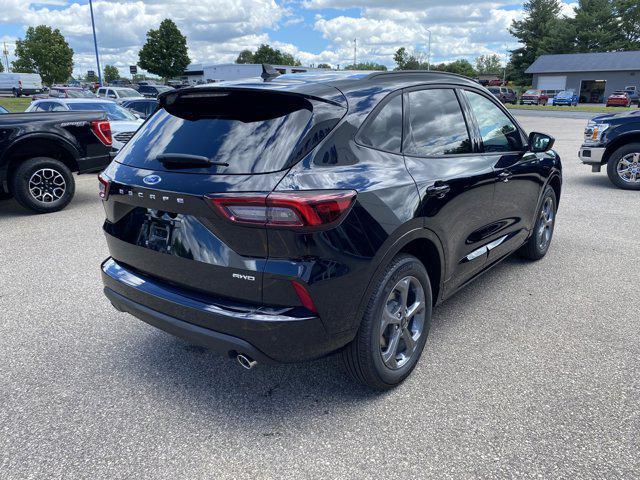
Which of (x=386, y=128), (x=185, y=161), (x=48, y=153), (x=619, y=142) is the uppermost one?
(x=386, y=128)

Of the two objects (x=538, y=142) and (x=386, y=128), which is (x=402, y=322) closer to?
(x=386, y=128)

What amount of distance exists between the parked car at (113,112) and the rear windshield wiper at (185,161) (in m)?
6.52

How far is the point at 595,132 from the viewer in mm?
8859

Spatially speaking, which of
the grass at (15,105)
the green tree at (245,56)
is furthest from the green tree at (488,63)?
the grass at (15,105)

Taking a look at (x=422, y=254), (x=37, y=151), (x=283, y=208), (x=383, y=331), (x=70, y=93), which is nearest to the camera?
(x=283, y=208)

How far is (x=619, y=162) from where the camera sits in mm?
8867

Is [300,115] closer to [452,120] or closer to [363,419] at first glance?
[452,120]

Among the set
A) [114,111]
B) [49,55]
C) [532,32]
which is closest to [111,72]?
[49,55]

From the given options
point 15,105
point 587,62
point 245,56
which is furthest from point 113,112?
point 245,56

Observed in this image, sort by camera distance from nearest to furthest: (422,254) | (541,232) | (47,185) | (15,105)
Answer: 1. (422,254)
2. (541,232)
3. (47,185)
4. (15,105)

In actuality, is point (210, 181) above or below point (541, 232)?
above

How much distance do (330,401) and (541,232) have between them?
3268 mm

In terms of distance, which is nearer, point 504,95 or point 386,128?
point 386,128

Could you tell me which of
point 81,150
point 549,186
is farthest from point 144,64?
point 549,186
